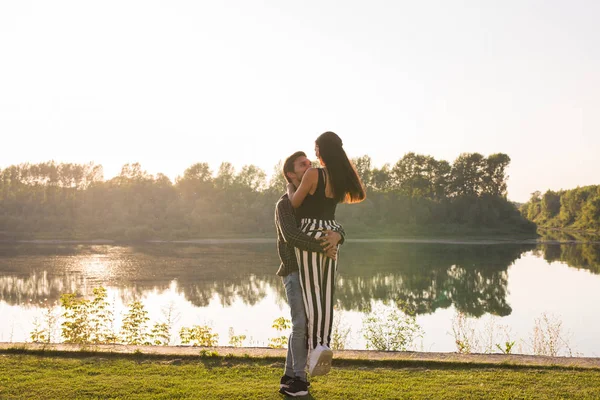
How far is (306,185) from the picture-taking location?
383 centimetres

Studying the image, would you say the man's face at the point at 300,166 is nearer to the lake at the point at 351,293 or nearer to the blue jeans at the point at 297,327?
the blue jeans at the point at 297,327

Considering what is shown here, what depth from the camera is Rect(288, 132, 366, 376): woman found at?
12.6ft

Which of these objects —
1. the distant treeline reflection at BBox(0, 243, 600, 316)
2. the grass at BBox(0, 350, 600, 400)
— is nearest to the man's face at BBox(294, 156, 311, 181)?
the grass at BBox(0, 350, 600, 400)

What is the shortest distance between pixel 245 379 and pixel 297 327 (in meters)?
0.97

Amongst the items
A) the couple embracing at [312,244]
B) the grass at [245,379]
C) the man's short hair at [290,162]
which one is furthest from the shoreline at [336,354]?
the man's short hair at [290,162]

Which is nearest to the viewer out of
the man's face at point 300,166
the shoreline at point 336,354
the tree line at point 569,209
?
the man's face at point 300,166

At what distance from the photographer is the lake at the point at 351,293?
42.7 ft

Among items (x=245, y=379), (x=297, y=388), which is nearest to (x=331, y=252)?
(x=297, y=388)

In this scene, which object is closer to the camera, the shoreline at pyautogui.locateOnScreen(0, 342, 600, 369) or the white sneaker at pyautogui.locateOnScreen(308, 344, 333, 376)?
the white sneaker at pyautogui.locateOnScreen(308, 344, 333, 376)

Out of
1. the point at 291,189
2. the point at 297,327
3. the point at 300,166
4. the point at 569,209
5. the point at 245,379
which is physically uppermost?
the point at 569,209

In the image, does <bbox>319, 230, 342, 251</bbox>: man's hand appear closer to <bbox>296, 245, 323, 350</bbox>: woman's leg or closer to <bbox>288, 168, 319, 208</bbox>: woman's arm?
<bbox>296, 245, 323, 350</bbox>: woman's leg

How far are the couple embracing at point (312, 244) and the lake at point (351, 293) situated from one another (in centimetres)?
505

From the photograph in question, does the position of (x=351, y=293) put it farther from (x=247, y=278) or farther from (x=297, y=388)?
(x=297, y=388)

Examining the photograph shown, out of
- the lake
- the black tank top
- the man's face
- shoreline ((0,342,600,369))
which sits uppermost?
the man's face
